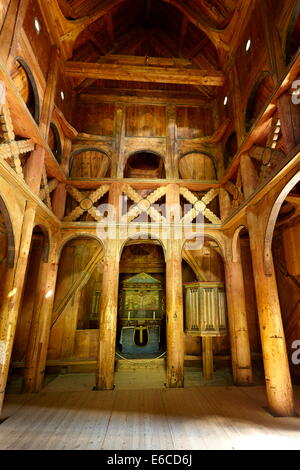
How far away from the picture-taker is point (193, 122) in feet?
28.0

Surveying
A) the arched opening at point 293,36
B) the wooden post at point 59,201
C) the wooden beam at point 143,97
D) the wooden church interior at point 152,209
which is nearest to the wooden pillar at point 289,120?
the wooden church interior at point 152,209

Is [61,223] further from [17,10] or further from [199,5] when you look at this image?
[199,5]

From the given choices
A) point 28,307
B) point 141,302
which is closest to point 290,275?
point 141,302

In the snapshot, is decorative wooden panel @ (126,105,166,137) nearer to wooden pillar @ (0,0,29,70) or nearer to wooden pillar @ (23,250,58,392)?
wooden pillar @ (0,0,29,70)

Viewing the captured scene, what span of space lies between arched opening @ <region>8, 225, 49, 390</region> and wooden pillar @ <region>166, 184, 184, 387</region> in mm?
3432

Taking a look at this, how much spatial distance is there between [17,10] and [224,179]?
6.18 m

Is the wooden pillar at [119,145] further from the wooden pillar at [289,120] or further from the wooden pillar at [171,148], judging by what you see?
the wooden pillar at [289,120]

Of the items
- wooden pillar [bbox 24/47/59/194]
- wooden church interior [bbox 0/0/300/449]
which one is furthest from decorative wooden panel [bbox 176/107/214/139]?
wooden pillar [bbox 24/47/59/194]

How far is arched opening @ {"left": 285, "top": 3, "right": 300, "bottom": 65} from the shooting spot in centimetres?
421

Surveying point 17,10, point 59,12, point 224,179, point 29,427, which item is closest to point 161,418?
point 29,427

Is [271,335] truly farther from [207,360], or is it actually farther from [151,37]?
[151,37]

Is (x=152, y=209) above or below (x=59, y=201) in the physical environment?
below

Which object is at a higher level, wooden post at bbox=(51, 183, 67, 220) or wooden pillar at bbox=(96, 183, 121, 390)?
wooden post at bbox=(51, 183, 67, 220)

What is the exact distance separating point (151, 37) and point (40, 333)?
11608mm
